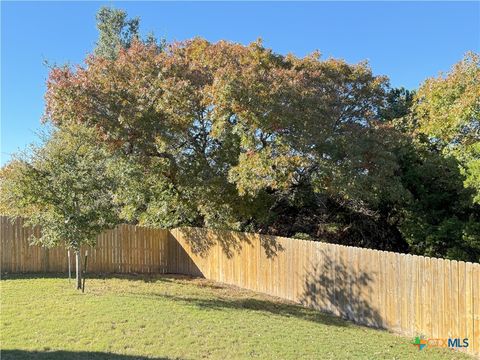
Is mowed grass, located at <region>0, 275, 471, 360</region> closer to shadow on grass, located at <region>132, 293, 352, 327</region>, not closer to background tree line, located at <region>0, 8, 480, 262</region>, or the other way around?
shadow on grass, located at <region>132, 293, 352, 327</region>

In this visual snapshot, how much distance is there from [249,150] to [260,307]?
13.4 ft

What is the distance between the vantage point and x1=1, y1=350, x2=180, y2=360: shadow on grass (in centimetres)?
623

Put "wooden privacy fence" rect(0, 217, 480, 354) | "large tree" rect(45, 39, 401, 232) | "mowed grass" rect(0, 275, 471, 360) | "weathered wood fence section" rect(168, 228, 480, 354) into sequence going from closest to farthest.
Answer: "mowed grass" rect(0, 275, 471, 360)
"weathered wood fence section" rect(168, 228, 480, 354)
"wooden privacy fence" rect(0, 217, 480, 354)
"large tree" rect(45, 39, 401, 232)

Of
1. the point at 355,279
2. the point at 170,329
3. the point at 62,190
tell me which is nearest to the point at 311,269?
the point at 355,279

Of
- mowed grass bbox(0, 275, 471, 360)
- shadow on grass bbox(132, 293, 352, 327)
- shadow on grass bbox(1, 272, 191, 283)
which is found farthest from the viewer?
shadow on grass bbox(1, 272, 191, 283)

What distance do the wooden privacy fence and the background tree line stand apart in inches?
37.6

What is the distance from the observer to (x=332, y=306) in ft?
35.8

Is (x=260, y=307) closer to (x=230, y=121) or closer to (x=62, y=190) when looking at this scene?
(x=230, y=121)

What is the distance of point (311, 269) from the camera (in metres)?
11.5

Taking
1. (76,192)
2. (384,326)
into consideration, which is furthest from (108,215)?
(384,326)

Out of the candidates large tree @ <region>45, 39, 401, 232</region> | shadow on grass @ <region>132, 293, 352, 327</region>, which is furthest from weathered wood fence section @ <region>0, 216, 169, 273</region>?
shadow on grass @ <region>132, 293, 352, 327</region>

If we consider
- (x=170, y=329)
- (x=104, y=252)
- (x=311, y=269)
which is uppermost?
(x=311, y=269)

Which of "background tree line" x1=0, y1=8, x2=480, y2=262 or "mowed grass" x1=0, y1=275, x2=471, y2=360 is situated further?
"background tree line" x1=0, y1=8, x2=480, y2=262

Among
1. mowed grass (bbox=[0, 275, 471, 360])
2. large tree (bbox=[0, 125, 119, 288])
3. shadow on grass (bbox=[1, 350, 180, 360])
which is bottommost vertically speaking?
mowed grass (bbox=[0, 275, 471, 360])
